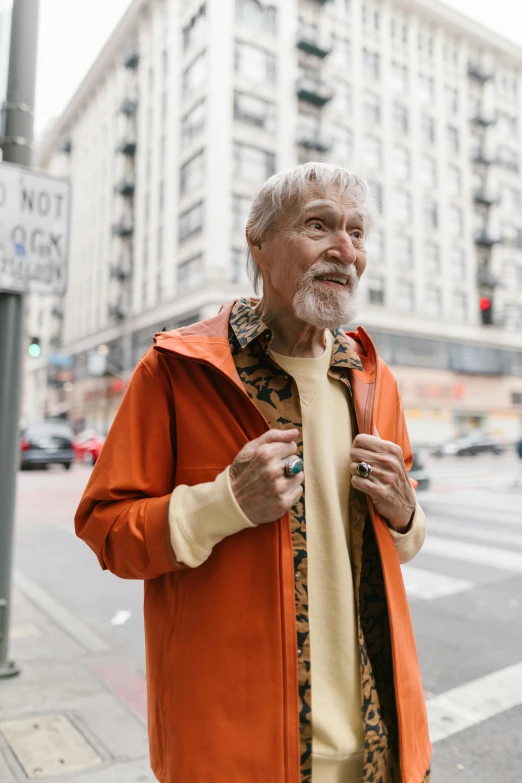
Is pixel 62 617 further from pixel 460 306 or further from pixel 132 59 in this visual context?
pixel 132 59

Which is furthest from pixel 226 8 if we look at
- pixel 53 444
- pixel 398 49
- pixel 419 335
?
pixel 53 444

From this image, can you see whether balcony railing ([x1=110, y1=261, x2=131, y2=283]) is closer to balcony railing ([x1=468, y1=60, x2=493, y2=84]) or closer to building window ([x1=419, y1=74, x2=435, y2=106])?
building window ([x1=419, y1=74, x2=435, y2=106])

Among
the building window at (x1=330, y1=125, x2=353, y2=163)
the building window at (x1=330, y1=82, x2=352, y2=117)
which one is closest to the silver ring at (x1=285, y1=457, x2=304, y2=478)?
the building window at (x1=330, y1=125, x2=353, y2=163)

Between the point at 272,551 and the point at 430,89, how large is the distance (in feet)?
140

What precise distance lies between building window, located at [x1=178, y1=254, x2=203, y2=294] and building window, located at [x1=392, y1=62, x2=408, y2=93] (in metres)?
17.4

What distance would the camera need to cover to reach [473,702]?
3.53m

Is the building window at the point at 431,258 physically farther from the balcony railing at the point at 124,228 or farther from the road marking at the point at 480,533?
the road marking at the point at 480,533

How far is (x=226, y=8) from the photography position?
96.8 feet

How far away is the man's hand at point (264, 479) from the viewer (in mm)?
1254

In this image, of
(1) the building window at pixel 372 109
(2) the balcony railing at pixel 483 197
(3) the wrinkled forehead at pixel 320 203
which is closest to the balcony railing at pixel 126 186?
(1) the building window at pixel 372 109

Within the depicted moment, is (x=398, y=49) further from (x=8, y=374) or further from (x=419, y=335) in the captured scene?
(x=8, y=374)

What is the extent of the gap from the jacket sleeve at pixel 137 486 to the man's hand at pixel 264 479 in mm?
177

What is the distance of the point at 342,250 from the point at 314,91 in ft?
111

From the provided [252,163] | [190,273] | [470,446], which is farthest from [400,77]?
[470,446]
